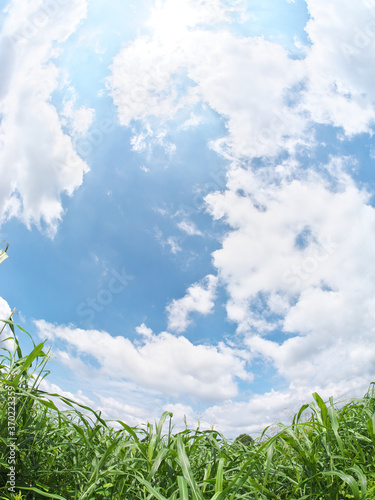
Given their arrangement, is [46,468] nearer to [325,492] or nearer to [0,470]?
[0,470]

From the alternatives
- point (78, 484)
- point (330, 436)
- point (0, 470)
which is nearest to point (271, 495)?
point (330, 436)

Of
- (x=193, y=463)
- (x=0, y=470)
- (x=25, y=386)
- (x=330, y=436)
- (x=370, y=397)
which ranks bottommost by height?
(x=0, y=470)

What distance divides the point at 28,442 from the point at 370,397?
2.96 m

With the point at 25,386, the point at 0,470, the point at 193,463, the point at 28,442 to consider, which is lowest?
the point at 0,470

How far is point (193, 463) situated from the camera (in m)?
2.13

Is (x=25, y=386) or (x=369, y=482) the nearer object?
(x=369, y=482)

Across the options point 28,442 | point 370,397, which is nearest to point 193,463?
point 28,442

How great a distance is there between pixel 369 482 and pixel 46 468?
187 centimetres

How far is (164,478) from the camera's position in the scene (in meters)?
1.80

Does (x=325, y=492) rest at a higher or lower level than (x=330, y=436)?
lower

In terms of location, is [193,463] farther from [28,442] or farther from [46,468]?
[28,442]

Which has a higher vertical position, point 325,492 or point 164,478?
point 325,492

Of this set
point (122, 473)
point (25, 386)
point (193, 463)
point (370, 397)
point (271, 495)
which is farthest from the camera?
point (370, 397)

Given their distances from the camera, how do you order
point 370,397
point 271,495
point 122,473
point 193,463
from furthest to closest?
point 370,397 → point 193,463 → point 271,495 → point 122,473
